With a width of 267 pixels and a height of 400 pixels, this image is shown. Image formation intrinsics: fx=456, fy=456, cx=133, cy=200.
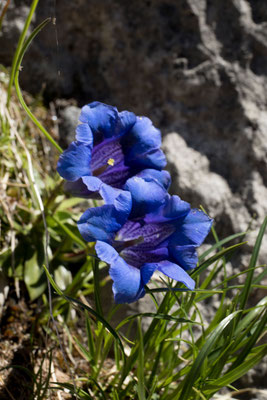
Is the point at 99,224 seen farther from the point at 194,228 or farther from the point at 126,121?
the point at 126,121

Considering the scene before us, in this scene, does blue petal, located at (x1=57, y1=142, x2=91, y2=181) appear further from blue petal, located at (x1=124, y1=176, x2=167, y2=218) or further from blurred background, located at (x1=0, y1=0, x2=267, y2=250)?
blurred background, located at (x1=0, y1=0, x2=267, y2=250)

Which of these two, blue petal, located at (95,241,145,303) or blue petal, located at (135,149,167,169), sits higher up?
blue petal, located at (135,149,167,169)

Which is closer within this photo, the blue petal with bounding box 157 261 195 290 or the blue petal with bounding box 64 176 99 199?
the blue petal with bounding box 157 261 195 290

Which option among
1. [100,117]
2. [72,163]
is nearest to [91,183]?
[72,163]

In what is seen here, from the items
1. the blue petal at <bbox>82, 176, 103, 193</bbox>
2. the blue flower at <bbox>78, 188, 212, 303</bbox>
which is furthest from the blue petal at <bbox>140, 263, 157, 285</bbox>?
the blue petal at <bbox>82, 176, 103, 193</bbox>

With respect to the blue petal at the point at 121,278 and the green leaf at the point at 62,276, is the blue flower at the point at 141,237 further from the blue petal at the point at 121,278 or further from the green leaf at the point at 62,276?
the green leaf at the point at 62,276

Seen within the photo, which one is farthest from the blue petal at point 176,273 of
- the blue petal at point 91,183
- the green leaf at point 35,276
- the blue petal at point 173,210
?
the green leaf at point 35,276

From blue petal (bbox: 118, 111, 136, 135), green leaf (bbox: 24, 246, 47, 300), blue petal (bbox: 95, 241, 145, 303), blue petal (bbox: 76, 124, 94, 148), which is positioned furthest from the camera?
green leaf (bbox: 24, 246, 47, 300)
